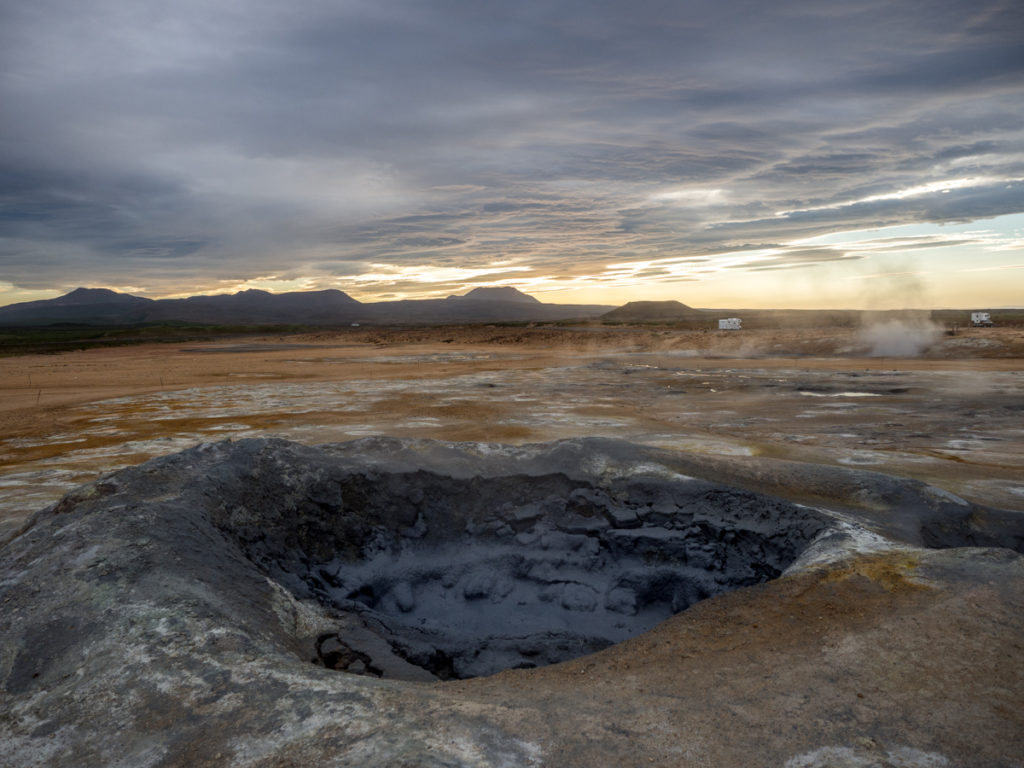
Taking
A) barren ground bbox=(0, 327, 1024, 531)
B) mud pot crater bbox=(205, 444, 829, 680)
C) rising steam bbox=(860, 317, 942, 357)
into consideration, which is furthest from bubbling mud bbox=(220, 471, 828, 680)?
rising steam bbox=(860, 317, 942, 357)

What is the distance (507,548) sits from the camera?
5918mm

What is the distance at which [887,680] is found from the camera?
9.21 ft

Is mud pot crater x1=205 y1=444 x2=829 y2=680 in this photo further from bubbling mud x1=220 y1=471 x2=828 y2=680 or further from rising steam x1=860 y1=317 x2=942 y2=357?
rising steam x1=860 y1=317 x2=942 y2=357

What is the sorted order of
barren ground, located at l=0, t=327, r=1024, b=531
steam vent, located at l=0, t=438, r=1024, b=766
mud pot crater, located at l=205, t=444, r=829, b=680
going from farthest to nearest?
barren ground, located at l=0, t=327, r=1024, b=531 < mud pot crater, located at l=205, t=444, r=829, b=680 < steam vent, located at l=0, t=438, r=1024, b=766

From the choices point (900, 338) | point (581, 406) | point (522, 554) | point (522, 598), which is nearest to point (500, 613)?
point (522, 598)

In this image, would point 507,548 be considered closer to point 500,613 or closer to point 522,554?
point 522,554

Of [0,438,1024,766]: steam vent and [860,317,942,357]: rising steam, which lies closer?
[0,438,1024,766]: steam vent

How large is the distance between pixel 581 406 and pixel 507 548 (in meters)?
9.18

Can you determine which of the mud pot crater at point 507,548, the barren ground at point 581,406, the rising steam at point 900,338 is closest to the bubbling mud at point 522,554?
the mud pot crater at point 507,548

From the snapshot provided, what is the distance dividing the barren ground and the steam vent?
2.86 meters

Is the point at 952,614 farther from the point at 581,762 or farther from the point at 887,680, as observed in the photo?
the point at 581,762

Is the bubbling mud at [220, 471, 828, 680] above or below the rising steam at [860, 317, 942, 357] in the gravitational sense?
below

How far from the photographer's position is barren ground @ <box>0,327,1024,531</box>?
9234 millimetres

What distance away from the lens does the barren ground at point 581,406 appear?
923cm
